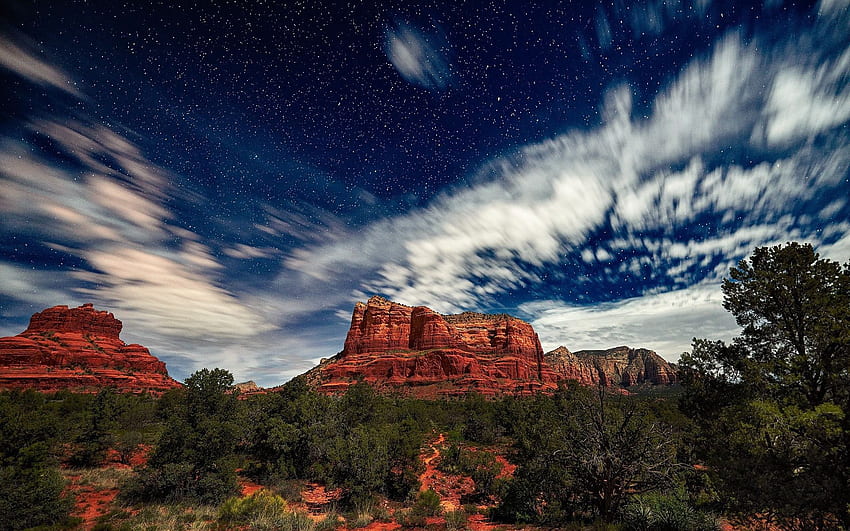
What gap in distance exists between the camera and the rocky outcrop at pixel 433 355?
333 ft

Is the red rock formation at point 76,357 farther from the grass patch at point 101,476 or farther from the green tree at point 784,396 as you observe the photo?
the green tree at point 784,396

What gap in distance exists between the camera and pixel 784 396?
9078mm

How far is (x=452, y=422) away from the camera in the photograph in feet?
161

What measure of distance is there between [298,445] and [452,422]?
105 ft

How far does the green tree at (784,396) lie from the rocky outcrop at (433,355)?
3411 inches

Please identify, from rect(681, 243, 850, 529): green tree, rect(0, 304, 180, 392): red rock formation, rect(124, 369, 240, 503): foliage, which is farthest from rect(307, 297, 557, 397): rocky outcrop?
rect(681, 243, 850, 529): green tree

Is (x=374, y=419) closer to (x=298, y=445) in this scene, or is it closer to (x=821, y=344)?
(x=298, y=445)

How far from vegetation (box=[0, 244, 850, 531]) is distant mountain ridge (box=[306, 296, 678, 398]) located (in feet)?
243

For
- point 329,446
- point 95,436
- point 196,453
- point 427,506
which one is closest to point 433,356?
point 329,446

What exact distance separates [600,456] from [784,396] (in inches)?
216

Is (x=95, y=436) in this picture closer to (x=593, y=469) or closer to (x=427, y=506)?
(x=427, y=506)

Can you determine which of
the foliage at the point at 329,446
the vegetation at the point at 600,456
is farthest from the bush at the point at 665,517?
the foliage at the point at 329,446

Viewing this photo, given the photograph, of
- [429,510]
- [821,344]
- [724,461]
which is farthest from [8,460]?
[821,344]

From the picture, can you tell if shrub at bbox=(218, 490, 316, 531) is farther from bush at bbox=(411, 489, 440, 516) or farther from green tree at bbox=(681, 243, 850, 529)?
green tree at bbox=(681, 243, 850, 529)
